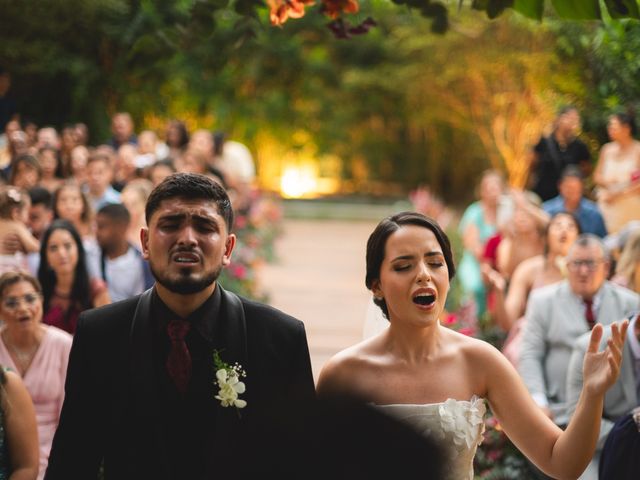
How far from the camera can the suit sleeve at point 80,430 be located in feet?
7.83

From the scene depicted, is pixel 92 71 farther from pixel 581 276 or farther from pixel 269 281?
pixel 581 276

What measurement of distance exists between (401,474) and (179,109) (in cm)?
2274

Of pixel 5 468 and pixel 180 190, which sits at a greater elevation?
pixel 180 190

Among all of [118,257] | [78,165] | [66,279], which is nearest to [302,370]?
[66,279]

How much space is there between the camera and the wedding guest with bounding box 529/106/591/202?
8.66m

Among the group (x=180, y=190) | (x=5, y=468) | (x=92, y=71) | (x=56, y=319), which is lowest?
(x=5, y=468)

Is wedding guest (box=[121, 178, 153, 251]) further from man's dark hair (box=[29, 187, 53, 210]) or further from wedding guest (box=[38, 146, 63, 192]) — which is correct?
wedding guest (box=[38, 146, 63, 192])

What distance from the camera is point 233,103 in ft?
78.2

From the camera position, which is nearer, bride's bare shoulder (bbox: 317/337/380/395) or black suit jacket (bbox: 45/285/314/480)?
black suit jacket (bbox: 45/285/314/480)

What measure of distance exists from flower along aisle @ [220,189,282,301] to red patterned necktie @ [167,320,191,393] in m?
6.19

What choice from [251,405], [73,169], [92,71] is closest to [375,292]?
[251,405]

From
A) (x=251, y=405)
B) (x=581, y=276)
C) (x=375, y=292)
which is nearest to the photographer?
(x=251, y=405)

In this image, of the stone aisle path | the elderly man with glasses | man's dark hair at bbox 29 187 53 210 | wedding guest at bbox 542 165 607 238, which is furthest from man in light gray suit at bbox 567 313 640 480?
man's dark hair at bbox 29 187 53 210

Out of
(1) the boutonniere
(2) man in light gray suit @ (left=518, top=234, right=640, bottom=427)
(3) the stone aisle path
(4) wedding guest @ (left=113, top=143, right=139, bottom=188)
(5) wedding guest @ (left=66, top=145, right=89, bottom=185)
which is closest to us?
(1) the boutonniere
